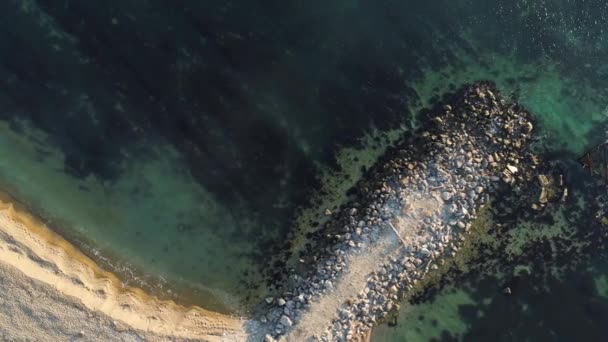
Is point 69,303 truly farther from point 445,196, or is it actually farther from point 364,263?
point 445,196

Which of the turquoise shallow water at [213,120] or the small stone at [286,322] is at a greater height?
the turquoise shallow water at [213,120]

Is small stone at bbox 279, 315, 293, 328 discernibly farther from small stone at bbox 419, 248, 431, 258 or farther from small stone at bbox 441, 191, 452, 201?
small stone at bbox 441, 191, 452, 201

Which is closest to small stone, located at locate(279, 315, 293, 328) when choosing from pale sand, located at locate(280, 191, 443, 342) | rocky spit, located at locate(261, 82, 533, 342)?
rocky spit, located at locate(261, 82, 533, 342)

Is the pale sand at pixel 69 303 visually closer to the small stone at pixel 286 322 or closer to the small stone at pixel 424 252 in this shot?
the small stone at pixel 286 322

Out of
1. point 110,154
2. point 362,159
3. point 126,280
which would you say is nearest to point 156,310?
point 126,280

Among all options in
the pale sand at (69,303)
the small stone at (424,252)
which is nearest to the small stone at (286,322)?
the pale sand at (69,303)

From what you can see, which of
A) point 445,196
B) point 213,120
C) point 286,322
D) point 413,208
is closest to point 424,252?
point 413,208
